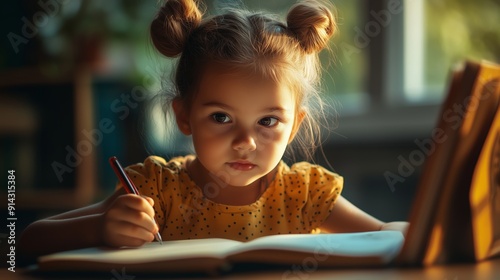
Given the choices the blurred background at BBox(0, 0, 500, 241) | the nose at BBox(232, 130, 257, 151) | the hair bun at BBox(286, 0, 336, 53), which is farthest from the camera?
the blurred background at BBox(0, 0, 500, 241)

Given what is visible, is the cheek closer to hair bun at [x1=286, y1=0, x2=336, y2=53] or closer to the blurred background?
hair bun at [x1=286, y1=0, x2=336, y2=53]

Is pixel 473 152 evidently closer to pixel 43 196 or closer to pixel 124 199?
pixel 124 199

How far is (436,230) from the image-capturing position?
580 millimetres

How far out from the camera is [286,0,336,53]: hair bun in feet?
2.69

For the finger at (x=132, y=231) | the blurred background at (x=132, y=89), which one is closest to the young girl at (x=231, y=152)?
the finger at (x=132, y=231)

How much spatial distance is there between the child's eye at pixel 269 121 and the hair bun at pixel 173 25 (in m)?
0.17

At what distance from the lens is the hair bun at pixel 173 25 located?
808 mm

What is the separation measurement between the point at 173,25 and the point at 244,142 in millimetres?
190

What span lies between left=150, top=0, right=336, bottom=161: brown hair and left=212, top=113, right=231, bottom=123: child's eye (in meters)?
0.06

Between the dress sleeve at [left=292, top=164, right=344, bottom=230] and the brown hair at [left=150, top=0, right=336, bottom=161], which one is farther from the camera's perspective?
the dress sleeve at [left=292, top=164, right=344, bottom=230]

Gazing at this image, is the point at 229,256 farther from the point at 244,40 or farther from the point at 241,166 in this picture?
the point at 244,40

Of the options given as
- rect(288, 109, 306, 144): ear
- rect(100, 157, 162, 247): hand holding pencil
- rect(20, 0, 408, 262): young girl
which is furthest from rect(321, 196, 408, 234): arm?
rect(100, 157, 162, 247): hand holding pencil

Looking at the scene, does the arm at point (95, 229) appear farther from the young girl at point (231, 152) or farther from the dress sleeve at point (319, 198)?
the dress sleeve at point (319, 198)

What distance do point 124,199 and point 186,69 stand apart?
0.78 feet
